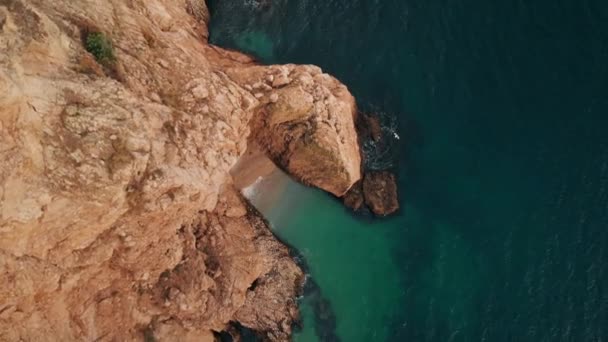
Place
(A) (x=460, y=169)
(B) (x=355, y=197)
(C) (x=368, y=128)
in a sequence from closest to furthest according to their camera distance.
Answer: (B) (x=355, y=197) → (A) (x=460, y=169) → (C) (x=368, y=128)

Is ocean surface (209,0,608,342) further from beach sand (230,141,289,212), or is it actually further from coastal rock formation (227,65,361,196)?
coastal rock formation (227,65,361,196)

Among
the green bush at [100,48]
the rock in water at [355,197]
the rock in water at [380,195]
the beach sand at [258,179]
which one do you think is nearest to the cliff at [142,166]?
the green bush at [100,48]

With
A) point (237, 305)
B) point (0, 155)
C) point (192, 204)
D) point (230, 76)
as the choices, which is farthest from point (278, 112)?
point (0, 155)

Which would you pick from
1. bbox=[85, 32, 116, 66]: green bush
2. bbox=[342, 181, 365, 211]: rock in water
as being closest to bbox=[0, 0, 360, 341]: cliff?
bbox=[85, 32, 116, 66]: green bush

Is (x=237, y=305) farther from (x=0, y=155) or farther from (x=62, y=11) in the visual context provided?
(x=62, y=11)

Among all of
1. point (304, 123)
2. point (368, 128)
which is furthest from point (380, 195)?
point (304, 123)

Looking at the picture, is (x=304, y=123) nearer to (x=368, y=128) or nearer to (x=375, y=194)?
(x=368, y=128)
